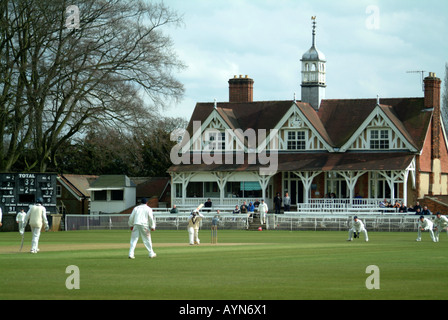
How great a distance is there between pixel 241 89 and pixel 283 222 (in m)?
19.9

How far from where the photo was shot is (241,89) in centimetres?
6719

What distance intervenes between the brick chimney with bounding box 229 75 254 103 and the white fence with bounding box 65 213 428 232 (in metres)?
17.4

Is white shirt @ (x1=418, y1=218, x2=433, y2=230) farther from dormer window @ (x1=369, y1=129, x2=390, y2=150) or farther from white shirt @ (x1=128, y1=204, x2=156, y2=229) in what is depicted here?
dormer window @ (x1=369, y1=129, x2=390, y2=150)

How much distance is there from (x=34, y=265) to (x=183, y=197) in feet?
134

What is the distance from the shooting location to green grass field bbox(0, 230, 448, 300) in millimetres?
15359

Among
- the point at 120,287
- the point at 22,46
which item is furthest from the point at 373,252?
the point at 22,46

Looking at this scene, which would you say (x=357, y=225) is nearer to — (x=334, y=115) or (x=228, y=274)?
(x=228, y=274)

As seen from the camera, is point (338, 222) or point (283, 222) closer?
point (338, 222)

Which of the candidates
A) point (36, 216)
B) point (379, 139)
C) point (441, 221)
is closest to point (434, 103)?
point (379, 139)

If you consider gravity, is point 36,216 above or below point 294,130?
below

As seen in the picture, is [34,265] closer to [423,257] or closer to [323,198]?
[423,257]

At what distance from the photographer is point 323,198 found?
57.6 metres
